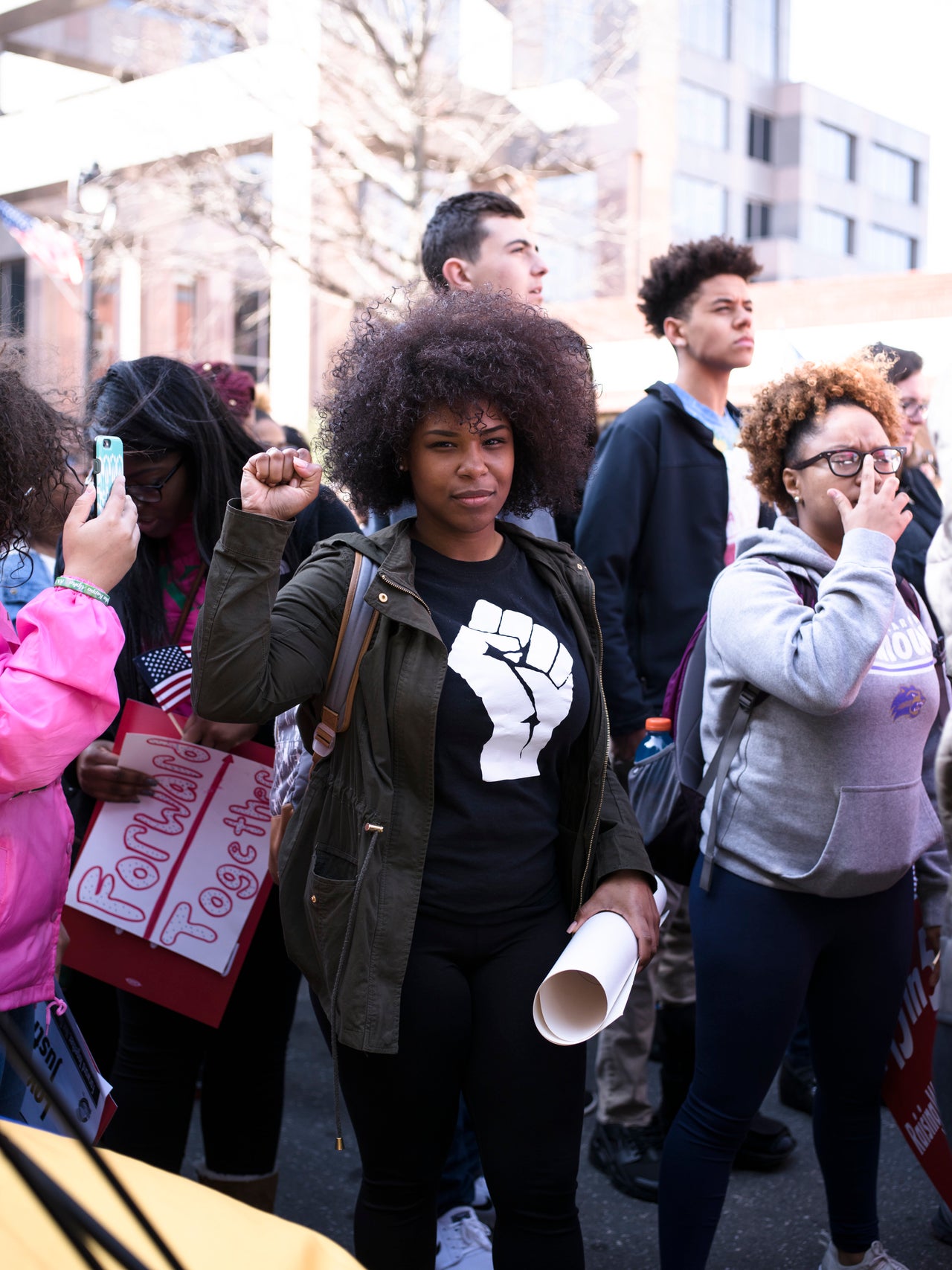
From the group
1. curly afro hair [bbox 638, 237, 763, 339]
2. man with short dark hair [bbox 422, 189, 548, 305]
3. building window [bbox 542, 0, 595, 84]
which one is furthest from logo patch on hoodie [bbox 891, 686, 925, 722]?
building window [bbox 542, 0, 595, 84]

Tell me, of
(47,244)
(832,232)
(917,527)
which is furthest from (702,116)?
(917,527)

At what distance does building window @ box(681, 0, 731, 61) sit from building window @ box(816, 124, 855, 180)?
6740 millimetres

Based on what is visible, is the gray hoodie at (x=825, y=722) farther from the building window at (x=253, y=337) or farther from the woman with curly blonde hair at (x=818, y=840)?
the building window at (x=253, y=337)

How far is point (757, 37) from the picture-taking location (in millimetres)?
42531

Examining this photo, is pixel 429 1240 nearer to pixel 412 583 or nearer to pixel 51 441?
pixel 412 583

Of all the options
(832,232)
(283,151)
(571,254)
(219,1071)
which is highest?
(832,232)

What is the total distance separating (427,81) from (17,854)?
15.3 meters

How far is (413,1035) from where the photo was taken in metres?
2.16

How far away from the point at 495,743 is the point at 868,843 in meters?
0.82

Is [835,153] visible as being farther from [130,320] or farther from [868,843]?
[868,843]

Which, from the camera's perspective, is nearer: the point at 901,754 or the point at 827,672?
the point at 827,672

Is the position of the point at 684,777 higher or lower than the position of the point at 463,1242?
higher

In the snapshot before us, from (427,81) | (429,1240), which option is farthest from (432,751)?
(427,81)

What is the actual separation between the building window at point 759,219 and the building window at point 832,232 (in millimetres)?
1666
